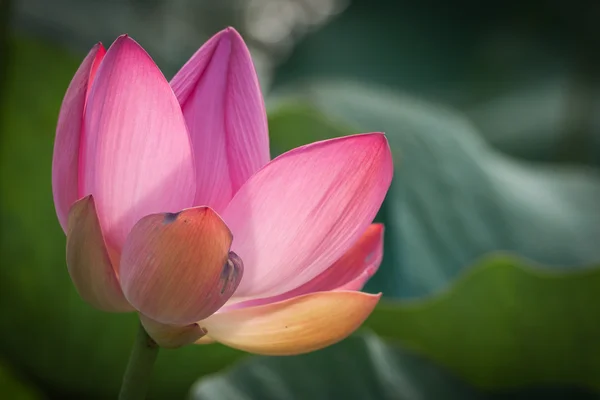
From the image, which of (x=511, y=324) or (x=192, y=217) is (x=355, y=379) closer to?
(x=511, y=324)

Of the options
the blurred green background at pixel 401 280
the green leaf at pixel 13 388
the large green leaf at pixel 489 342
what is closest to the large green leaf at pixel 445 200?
the blurred green background at pixel 401 280

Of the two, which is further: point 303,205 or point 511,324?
point 511,324

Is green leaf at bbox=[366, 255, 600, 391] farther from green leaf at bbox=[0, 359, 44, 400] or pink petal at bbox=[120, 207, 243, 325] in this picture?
pink petal at bbox=[120, 207, 243, 325]

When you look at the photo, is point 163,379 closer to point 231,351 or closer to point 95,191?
point 231,351

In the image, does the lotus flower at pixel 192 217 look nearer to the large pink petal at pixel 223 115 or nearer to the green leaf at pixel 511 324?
the large pink petal at pixel 223 115

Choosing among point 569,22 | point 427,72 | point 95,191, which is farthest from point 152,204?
point 569,22

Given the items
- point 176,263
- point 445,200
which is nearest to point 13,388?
point 176,263
